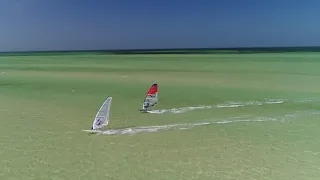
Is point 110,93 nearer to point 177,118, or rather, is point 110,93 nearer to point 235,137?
point 177,118

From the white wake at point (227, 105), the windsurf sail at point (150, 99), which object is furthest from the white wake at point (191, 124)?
the windsurf sail at point (150, 99)

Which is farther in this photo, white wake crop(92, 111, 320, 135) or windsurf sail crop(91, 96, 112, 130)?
windsurf sail crop(91, 96, 112, 130)

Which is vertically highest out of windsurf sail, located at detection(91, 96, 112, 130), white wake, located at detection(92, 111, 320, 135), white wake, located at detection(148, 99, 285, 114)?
windsurf sail, located at detection(91, 96, 112, 130)

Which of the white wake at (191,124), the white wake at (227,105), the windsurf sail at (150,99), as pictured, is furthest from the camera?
the windsurf sail at (150,99)

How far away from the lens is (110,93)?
2198 centimetres

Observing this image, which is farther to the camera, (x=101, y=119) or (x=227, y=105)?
(x=227, y=105)

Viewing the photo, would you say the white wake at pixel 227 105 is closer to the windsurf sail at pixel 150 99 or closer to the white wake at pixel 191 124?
the windsurf sail at pixel 150 99

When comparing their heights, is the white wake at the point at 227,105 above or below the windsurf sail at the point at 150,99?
below

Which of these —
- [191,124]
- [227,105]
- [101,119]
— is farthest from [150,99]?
[227,105]

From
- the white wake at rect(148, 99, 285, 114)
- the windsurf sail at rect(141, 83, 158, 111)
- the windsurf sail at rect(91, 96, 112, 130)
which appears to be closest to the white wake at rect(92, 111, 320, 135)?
the windsurf sail at rect(91, 96, 112, 130)

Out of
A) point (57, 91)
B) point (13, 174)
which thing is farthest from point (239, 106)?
point (57, 91)

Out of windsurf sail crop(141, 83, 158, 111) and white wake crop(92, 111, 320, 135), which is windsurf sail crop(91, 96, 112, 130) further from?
windsurf sail crop(141, 83, 158, 111)

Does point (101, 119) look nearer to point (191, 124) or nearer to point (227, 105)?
point (191, 124)

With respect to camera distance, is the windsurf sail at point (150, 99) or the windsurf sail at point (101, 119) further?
the windsurf sail at point (150, 99)
